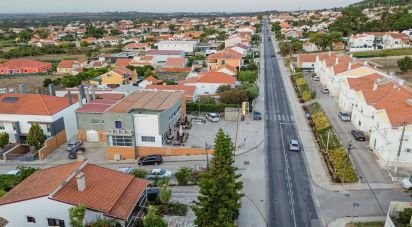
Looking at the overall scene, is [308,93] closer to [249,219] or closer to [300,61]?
[300,61]

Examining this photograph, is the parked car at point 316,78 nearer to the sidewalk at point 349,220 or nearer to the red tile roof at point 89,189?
the sidewalk at point 349,220

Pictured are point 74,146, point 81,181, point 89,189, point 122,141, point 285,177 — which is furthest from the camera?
point 74,146

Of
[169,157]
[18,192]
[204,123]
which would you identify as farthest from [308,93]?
[18,192]

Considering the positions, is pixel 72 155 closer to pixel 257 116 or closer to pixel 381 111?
pixel 257 116

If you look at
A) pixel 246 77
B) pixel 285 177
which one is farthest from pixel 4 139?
pixel 246 77

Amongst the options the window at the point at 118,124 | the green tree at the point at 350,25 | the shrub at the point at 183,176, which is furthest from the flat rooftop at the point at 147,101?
the green tree at the point at 350,25

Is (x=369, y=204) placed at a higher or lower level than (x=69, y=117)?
lower
